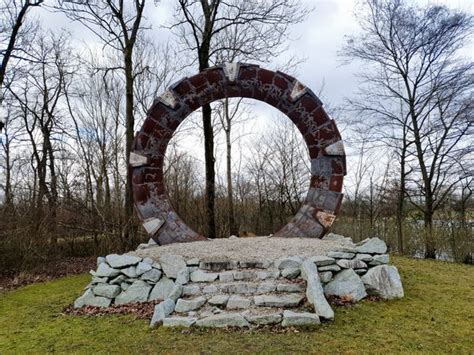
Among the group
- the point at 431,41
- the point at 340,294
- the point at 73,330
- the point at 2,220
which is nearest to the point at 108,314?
the point at 73,330

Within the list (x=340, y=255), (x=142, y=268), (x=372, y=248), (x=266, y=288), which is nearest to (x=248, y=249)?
(x=266, y=288)

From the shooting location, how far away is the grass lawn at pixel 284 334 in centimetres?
353

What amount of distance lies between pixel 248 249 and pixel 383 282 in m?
Answer: 1.99

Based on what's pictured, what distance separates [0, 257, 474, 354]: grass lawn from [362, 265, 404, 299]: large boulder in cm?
16

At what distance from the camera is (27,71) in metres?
11.0

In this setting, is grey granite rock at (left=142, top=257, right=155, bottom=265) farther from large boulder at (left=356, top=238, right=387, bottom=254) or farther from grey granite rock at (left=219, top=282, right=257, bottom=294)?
large boulder at (left=356, top=238, right=387, bottom=254)

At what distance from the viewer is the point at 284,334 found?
3807mm


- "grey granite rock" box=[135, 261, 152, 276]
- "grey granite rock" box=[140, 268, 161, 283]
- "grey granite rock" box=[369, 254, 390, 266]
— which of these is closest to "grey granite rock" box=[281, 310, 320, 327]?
"grey granite rock" box=[369, 254, 390, 266]

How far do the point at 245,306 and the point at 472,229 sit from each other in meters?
8.44

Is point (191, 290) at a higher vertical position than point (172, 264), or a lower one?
lower

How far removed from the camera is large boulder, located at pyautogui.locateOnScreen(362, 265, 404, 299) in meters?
5.09

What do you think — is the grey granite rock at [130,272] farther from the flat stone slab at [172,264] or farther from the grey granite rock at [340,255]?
the grey granite rock at [340,255]

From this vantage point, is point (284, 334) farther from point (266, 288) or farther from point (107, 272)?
point (107, 272)

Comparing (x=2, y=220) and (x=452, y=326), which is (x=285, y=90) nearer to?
(x=452, y=326)
